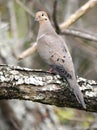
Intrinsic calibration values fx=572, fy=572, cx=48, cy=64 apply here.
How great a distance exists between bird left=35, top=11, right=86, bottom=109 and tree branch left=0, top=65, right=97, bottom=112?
93 mm

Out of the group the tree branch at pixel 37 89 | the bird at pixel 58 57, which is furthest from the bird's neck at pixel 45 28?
the tree branch at pixel 37 89

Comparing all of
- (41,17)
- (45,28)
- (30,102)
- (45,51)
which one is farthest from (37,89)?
(30,102)

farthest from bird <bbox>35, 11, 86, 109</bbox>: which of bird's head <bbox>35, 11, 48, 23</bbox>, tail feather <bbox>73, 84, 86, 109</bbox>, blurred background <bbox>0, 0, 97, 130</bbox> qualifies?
blurred background <bbox>0, 0, 97, 130</bbox>

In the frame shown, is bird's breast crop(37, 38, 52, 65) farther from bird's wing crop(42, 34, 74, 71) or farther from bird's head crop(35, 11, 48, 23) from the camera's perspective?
bird's head crop(35, 11, 48, 23)

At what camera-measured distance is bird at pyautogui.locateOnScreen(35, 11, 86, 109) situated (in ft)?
14.3

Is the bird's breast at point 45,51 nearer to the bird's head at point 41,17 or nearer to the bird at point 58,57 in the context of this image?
the bird at point 58,57

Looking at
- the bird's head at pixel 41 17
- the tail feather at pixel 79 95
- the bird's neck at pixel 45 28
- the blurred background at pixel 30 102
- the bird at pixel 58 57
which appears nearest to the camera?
the tail feather at pixel 79 95

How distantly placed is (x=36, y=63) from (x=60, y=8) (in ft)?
3.31

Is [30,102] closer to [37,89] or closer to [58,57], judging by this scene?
[58,57]

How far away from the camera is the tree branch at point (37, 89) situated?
4254 mm

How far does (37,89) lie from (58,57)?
56 centimetres

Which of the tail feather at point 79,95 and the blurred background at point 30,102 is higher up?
the blurred background at point 30,102

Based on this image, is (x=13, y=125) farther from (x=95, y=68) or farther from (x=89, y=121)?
(x=95, y=68)

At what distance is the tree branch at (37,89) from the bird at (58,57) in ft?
0.31
